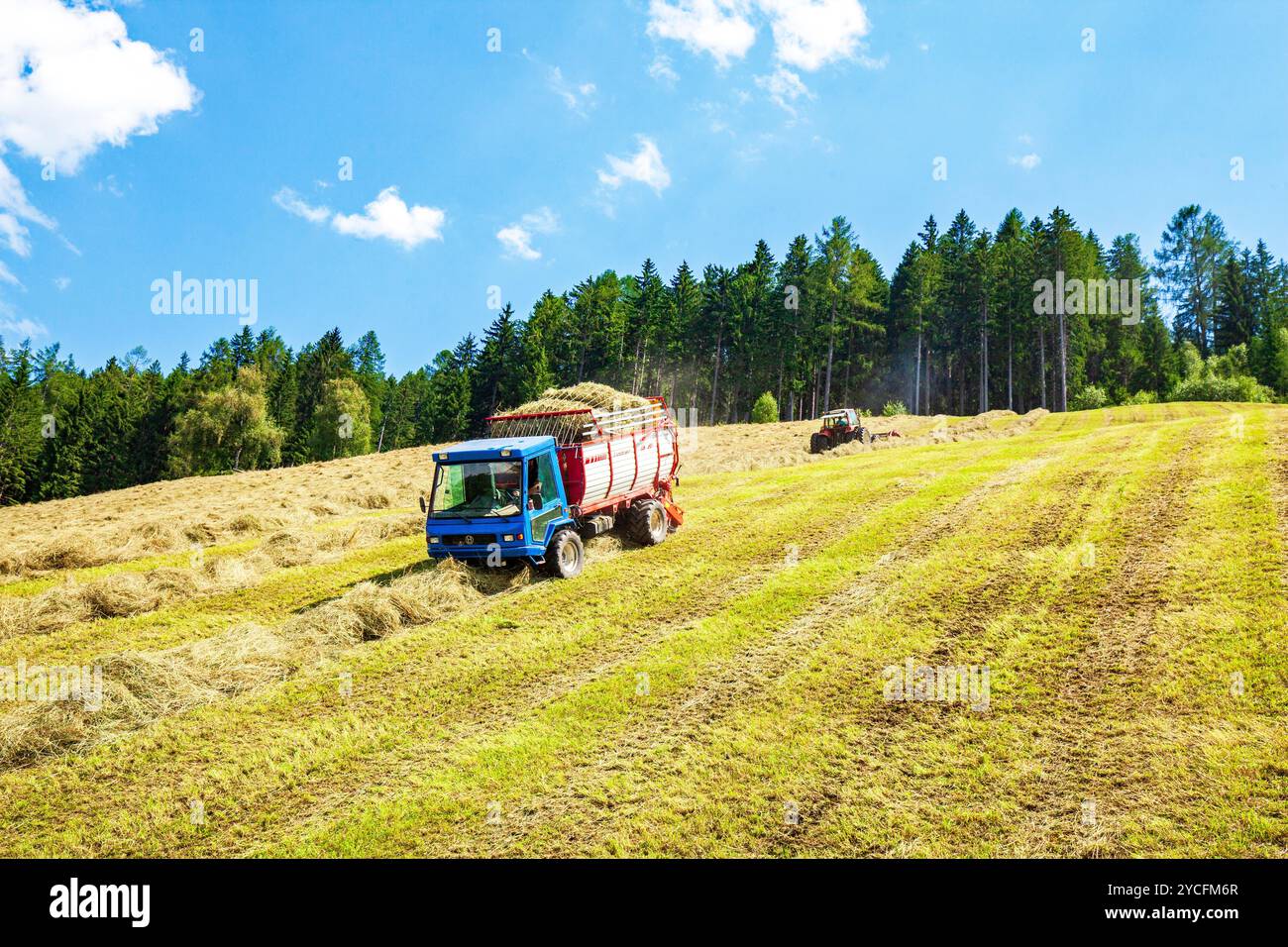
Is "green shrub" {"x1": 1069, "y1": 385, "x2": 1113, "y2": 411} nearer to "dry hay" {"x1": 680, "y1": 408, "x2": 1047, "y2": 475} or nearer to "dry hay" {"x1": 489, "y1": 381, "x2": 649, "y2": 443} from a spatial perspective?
"dry hay" {"x1": 680, "y1": 408, "x2": 1047, "y2": 475}

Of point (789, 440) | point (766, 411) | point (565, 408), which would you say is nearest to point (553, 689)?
point (565, 408)

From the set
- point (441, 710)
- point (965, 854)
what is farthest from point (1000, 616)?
point (441, 710)

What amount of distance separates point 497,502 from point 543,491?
A: 88cm

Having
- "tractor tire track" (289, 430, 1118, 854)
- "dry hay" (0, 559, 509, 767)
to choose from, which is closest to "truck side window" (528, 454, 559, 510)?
"dry hay" (0, 559, 509, 767)

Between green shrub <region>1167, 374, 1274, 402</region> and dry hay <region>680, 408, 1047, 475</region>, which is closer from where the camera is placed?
dry hay <region>680, 408, 1047, 475</region>

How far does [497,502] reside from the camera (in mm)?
12750

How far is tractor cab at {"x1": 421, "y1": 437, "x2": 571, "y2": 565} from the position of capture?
12.3 m

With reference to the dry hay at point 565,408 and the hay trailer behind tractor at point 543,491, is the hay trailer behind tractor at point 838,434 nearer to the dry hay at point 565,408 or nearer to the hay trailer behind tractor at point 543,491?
the dry hay at point 565,408

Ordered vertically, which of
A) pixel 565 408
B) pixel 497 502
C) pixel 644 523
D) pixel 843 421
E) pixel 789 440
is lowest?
pixel 644 523

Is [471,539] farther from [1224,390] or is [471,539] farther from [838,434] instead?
[1224,390]

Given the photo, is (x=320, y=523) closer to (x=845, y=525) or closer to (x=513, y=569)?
(x=513, y=569)

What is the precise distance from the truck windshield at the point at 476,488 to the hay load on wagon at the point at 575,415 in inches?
59.6
